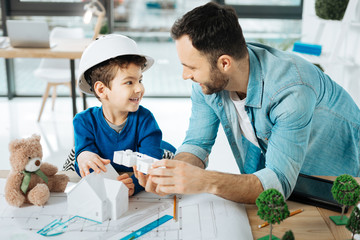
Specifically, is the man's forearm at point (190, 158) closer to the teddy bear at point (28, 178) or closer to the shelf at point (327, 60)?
the teddy bear at point (28, 178)

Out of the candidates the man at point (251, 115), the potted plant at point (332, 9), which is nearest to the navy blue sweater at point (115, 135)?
the man at point (251, 115)

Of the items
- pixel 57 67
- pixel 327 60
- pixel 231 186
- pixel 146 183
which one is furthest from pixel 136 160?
pixel 57 67

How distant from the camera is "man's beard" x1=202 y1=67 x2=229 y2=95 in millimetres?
1300

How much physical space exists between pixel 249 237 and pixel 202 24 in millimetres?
657

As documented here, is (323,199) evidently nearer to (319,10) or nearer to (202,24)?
(202,24)

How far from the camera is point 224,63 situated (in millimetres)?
1296

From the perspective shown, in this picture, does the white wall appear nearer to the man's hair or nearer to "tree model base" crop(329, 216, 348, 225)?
the man's hair

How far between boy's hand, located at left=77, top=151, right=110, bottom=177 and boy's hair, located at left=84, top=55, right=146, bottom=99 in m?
0.26

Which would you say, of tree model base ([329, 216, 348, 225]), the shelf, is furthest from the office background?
tree model base ([329, 216, 348, 225])

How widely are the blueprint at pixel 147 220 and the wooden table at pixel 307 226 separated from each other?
0.03 m

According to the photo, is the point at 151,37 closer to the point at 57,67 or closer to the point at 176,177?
the point at 57,67

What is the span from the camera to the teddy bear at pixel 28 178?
42.6 inches

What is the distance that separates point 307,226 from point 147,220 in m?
0.41

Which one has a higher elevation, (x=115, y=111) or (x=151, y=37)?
(x=115, y=111)
